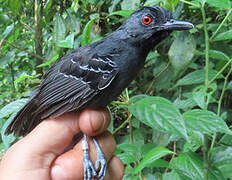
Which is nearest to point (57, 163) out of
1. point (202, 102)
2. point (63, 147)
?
point (63, 147)

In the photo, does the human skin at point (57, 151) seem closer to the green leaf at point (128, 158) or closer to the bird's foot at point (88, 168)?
the bird's foot at point (88, 168)

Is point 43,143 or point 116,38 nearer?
point 43,143

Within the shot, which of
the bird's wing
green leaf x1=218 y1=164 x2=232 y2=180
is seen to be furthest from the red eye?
green leaf x1=218 y1=164 x2=232 y2=180

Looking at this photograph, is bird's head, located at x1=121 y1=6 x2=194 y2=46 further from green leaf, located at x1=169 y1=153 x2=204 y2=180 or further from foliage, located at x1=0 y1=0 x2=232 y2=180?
green leaf, located at x1=169 y1=153 x2=204 y2=180

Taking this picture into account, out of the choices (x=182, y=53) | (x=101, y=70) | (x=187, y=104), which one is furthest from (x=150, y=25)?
(x=187, y=104)

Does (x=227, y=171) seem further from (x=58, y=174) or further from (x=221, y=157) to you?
(x=58, y=174)

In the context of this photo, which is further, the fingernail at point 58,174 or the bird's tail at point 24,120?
the bird's tail at point 24,120

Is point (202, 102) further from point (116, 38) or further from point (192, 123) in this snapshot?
point (116, 38)

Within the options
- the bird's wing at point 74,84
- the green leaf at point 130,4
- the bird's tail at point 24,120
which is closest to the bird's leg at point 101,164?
the bird's wing at point 74,84
